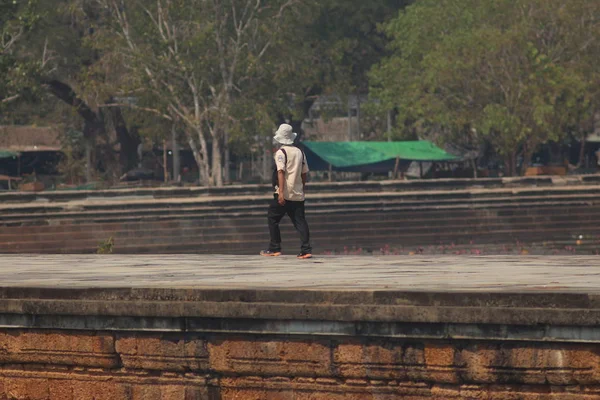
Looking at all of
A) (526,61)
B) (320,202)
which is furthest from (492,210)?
(526,61)

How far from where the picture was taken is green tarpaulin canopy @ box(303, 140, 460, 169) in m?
47.8

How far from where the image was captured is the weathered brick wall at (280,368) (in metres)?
6.74

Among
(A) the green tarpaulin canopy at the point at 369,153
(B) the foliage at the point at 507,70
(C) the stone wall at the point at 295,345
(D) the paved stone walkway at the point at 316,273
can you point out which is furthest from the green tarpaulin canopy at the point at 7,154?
(C) the stone wall at the point at 295,345

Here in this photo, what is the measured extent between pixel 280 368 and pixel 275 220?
5285mm

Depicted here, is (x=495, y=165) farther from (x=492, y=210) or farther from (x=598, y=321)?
(x=598, y=321)

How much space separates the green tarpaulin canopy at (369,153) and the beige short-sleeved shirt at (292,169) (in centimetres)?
3478

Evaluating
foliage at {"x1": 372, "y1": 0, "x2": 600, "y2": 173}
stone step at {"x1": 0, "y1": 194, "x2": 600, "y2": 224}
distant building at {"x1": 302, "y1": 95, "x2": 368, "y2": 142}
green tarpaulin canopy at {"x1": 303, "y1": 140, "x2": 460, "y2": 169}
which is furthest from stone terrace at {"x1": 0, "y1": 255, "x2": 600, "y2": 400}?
distant building at {"x1": 302, "y1": 95, "x2": 368, "y2": 142}

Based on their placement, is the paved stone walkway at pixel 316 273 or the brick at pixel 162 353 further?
the paved stone walkway at pixel 316 273

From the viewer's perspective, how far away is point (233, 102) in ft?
140

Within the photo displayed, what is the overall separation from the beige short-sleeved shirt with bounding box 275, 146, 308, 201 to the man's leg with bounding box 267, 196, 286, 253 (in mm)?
200

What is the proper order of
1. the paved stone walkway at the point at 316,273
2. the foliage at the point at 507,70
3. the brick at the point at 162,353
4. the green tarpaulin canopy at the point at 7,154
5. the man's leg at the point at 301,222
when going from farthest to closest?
the green tarpaulin canopy at the point at 7,154, the foliage at the point at 507,70, the man's leg at the point at 301,222, the paved stone walkway at the point at 316,273, the brick at the point at 162,353

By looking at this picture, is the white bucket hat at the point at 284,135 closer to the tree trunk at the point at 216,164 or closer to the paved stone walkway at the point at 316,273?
the paved stone walkway at the point at 316,273

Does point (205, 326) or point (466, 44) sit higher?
point (466, 44)

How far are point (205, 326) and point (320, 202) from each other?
24913mm
